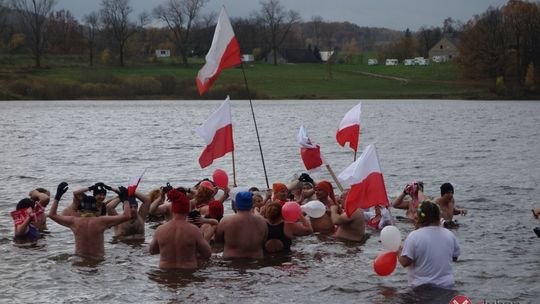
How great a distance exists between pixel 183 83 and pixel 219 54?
85765mm

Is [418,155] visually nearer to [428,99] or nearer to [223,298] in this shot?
[223,298]

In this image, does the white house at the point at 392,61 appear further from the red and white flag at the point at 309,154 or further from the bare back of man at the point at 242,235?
the bare back of man at the point at 242,235

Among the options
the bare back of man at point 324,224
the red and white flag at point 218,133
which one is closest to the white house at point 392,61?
the red and white flag at point 218,133

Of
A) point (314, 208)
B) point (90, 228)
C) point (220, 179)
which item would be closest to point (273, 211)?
point (314, 208)

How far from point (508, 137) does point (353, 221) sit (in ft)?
137

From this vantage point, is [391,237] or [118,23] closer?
[391,237]

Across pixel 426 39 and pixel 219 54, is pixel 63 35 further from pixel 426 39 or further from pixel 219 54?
pixel 219 54

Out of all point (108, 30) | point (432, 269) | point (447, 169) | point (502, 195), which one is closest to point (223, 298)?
point (432, 269)

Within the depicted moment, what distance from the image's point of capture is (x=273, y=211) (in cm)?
1479

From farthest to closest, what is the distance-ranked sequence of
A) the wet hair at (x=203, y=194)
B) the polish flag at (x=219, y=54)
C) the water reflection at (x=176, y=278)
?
the polish flag at (x=219, y=54), the wet hair at (x=203, y=194), the water reflection at (x=176, y=278)

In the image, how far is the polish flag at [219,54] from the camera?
19.6 m

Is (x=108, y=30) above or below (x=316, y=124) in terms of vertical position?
above

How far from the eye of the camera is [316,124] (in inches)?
2741

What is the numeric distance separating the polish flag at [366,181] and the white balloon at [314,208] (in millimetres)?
1794
